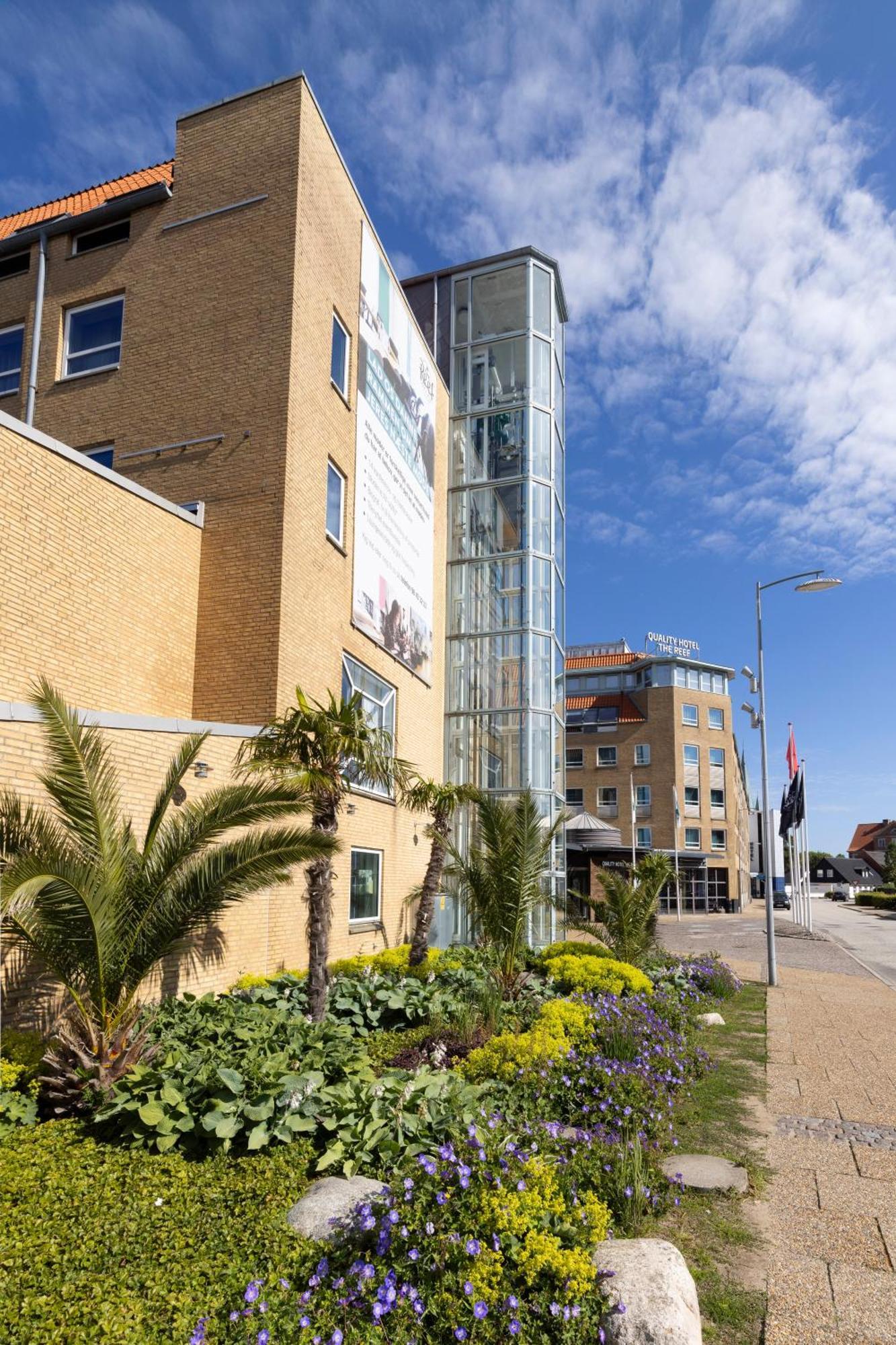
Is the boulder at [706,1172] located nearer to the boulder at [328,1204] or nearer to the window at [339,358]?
the boulder at [328,1204]

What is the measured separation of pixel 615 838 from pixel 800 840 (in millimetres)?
13852

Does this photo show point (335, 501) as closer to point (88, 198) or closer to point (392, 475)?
point (392, 475)

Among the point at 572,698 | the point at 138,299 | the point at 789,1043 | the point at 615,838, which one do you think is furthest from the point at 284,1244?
the point at 572,698

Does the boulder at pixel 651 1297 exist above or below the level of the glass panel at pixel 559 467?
below

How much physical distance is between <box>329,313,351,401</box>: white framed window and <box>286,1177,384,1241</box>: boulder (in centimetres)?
1418

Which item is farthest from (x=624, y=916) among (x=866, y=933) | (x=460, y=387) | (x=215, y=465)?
(x=866, y=933)

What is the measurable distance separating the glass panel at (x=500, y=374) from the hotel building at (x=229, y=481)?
2.91 m

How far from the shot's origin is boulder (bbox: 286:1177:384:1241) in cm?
493

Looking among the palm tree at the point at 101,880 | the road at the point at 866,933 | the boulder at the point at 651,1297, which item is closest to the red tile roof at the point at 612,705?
→ the road at the point at 866,933

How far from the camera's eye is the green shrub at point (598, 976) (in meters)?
12.6

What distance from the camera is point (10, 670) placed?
35.5 feet

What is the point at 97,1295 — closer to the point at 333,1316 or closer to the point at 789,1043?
the point at 333,1316

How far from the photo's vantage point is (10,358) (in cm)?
1823

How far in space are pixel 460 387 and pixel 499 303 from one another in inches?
110
